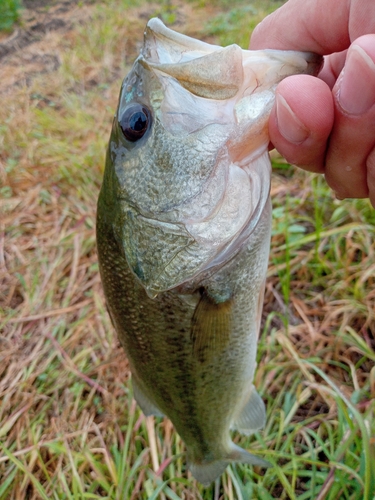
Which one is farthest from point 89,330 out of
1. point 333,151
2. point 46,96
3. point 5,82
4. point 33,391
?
point 5,82

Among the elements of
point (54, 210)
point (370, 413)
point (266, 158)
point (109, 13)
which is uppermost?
point (266, 158)

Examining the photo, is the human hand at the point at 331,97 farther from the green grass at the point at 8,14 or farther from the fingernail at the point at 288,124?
the green grass at the point at 8,14

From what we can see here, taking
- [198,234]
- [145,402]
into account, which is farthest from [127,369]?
[198,234]

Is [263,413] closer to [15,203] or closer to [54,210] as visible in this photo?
[54,210]

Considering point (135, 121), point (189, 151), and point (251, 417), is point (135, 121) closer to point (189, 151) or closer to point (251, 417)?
point (189, 151)

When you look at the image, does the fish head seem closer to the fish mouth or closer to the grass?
the fish mouth

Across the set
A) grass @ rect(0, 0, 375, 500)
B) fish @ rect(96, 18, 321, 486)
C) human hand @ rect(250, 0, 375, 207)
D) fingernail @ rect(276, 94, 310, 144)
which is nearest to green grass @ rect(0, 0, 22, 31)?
grass @ rect(0, 0, 375, 500)

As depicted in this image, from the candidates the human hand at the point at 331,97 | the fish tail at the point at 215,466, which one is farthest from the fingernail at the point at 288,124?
the fish tail at the point at 215,466
